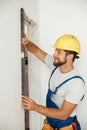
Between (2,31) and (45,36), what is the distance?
580 millimetres

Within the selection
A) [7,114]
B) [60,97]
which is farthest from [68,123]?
[7,114]

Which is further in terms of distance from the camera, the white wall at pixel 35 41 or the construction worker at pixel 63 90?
the white wall at pixel 35 41

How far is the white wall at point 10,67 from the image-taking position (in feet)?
6.55

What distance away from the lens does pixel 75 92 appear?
1836mm

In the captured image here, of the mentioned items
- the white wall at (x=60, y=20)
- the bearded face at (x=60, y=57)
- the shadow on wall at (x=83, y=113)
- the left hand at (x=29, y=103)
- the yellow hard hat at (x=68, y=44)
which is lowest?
the shadow on wall at (x=83, y=113)

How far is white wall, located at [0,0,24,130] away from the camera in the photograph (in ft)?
6.55

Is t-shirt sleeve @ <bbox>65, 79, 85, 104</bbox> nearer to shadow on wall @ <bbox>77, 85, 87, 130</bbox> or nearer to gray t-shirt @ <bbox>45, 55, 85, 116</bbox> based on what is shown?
gray t-shirt @ <bbox>45, 55, 85, 116</bbox>

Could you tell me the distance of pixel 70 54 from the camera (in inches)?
76.4

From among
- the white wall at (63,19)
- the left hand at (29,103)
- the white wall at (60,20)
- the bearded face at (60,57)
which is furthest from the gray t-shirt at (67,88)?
the white wall at (63,19)

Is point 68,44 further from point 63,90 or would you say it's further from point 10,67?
point 10,67

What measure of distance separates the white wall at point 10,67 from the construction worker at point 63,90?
5.3 inches

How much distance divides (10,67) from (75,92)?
580mm

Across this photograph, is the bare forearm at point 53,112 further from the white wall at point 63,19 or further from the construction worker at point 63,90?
the white wall at point 63,19

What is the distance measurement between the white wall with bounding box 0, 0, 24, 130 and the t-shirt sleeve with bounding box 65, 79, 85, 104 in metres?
0.45
